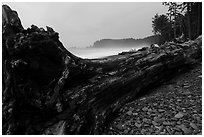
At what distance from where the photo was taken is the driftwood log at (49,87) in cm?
504

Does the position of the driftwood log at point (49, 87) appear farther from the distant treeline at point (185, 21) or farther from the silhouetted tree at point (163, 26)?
the silhouetted tree at point (163, 26)

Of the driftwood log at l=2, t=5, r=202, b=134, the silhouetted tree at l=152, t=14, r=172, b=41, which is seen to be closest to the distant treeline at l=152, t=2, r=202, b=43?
the silhouetted tree at l=152, t=14, r=172, b=41

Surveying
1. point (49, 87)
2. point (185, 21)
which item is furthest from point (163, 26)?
point (49, 87)

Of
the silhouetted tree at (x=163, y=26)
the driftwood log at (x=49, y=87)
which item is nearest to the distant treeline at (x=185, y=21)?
the silhouetted tree at (x=163, y=26)

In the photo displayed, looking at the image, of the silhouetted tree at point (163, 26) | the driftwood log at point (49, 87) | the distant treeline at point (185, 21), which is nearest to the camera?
the driftwood log at point (49, 87)

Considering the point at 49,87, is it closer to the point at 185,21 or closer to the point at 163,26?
the point at 185,21

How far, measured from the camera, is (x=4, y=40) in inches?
213

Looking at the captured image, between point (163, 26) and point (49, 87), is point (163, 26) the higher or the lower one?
the higher one

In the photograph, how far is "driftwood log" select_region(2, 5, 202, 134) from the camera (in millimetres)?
5037

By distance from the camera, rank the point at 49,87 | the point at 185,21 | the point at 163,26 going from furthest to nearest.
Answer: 1. the point at 163,26
2. the point at 185,21
3. the point at 49,87

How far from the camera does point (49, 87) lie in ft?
17.3

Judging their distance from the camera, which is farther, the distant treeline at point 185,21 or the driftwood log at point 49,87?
the distant treeline at point 185,21

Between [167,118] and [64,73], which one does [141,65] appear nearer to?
[167,118]

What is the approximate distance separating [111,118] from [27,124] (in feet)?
7.88
